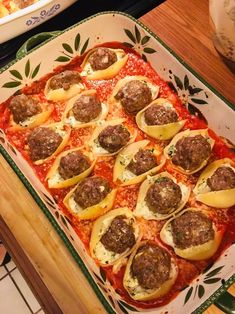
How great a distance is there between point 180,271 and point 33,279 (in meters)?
0.61

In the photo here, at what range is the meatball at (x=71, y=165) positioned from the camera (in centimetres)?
211

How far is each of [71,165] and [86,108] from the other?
1.04 feet

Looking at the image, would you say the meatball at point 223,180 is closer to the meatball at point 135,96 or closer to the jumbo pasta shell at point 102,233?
the jumbo pasta shell at point 102,233

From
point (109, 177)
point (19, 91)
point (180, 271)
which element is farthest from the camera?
point (19, 91)

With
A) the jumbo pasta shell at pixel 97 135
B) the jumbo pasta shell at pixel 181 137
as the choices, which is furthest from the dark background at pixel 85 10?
the jumbo pasta shell at pixel 181 137

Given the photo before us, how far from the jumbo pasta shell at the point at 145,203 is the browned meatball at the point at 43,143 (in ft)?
1.47

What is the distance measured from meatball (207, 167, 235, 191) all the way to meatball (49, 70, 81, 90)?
0.83 meters

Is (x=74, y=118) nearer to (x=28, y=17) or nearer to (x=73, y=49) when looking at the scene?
(x=73, y=49)

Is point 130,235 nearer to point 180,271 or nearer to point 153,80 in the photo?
point 180,271

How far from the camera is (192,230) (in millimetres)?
1901

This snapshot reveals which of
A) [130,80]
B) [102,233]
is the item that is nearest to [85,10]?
[130,80]

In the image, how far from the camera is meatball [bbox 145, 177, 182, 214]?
1996 mm

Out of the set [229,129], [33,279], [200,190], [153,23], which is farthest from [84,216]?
[153,23]

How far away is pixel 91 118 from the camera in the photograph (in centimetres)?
230
